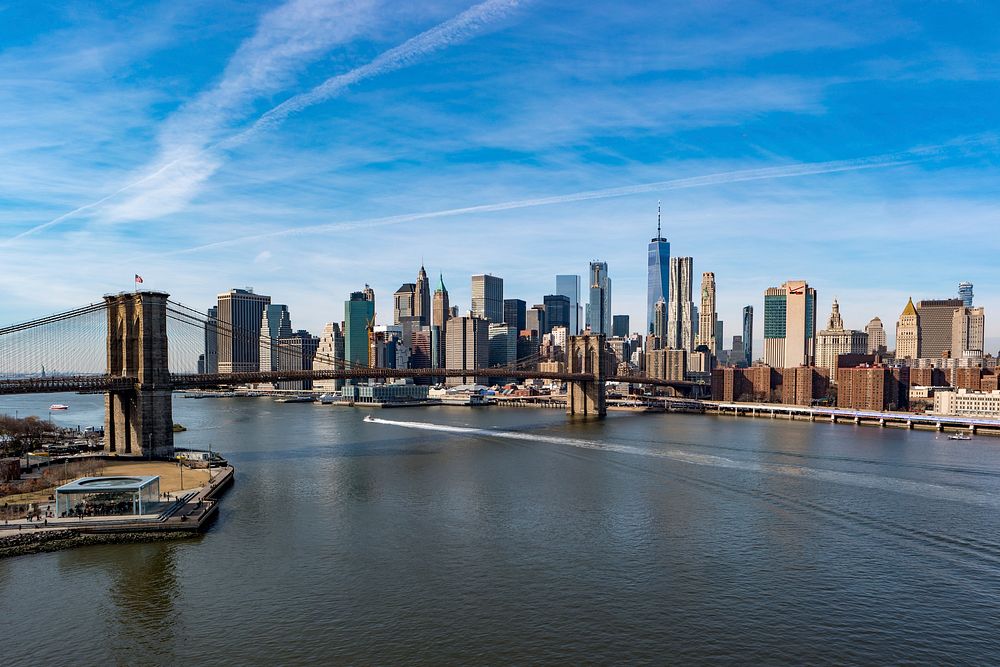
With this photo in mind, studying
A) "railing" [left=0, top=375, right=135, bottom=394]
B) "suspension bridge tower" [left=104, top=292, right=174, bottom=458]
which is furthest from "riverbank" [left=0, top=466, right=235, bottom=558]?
"suspension bridge tower" [left=104, top=292, right=174, bottom=458]

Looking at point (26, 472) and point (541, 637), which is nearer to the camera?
point (541, 637)

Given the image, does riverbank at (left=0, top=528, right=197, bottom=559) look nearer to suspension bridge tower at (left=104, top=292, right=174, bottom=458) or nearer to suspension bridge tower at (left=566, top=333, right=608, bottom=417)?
suspension bridge tower at (left=104, top=292, right=174, bottom=458)

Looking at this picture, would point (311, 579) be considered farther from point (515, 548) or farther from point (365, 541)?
point (515, 548)

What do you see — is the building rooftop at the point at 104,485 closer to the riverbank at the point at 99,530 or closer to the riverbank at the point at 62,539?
the riverbank at the point at 99,530

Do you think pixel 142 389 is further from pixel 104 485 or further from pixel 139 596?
pixel 139 596

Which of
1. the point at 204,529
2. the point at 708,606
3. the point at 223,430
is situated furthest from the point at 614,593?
the point at 223,430

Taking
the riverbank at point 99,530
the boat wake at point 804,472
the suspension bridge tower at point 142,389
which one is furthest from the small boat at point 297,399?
the riverbank at point 99,530

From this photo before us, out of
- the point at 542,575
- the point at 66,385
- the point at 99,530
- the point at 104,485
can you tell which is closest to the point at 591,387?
the point at 66,385
